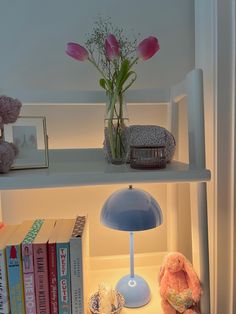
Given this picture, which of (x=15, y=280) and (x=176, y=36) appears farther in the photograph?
(x=176, y=36)

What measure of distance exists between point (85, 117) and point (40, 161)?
1.03 ft

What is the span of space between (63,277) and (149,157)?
35cm

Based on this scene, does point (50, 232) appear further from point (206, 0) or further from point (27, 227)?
point (206, 0)

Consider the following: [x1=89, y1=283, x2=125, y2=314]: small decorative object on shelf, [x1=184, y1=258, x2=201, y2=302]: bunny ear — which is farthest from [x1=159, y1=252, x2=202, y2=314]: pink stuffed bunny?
[x1=89, y1=283, x2=125, y2=314]: small decorative object on shelf

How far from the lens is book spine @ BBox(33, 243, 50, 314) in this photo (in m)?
0.64

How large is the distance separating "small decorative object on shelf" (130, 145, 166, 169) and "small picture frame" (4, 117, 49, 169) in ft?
0.74

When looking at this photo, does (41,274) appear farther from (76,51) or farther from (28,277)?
(76,51)

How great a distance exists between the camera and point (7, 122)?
0.64 meters

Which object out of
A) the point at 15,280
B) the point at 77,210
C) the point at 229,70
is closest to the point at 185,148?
the point at 229,70

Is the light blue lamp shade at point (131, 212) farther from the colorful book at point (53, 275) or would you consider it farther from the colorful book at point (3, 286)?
the colorful book at point (3, 286)

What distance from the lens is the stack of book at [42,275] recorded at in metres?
0.63

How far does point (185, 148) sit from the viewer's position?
977 millimetres

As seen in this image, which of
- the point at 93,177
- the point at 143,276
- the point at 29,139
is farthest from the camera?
the point at 143,276

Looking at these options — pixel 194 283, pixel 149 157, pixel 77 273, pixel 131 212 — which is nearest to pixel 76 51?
pixel 149 157
